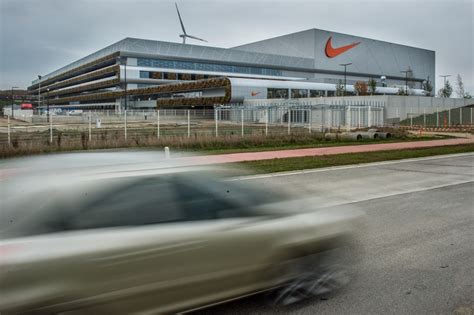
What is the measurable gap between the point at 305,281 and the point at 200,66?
3920 inches

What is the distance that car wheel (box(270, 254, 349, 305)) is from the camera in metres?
4.16

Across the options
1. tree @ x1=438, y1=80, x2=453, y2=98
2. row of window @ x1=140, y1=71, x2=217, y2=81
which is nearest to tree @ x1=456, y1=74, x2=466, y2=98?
tree @ x1=438, y1=80, x2=453, y2=98

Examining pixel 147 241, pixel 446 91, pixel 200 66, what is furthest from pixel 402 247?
pixel 200 66

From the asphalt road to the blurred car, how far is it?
326 mm

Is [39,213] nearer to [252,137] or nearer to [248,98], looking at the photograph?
[252,137]

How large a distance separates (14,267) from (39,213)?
46 cm

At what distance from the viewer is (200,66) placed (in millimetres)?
101062

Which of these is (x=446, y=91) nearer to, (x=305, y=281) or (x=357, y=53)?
(x=357, y=53)

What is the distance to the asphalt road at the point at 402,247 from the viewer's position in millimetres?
4098

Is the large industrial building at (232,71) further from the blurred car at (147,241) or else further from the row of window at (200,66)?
the blurred car at (147,241)

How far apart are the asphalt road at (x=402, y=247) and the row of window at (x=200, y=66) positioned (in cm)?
8688

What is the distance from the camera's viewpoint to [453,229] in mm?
6672

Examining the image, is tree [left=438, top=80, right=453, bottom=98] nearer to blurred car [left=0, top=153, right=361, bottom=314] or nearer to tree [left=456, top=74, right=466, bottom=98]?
tree [left=456, top=74, right=466, bottom=98]

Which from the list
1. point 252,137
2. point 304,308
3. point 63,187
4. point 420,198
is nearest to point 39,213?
point 63,187
